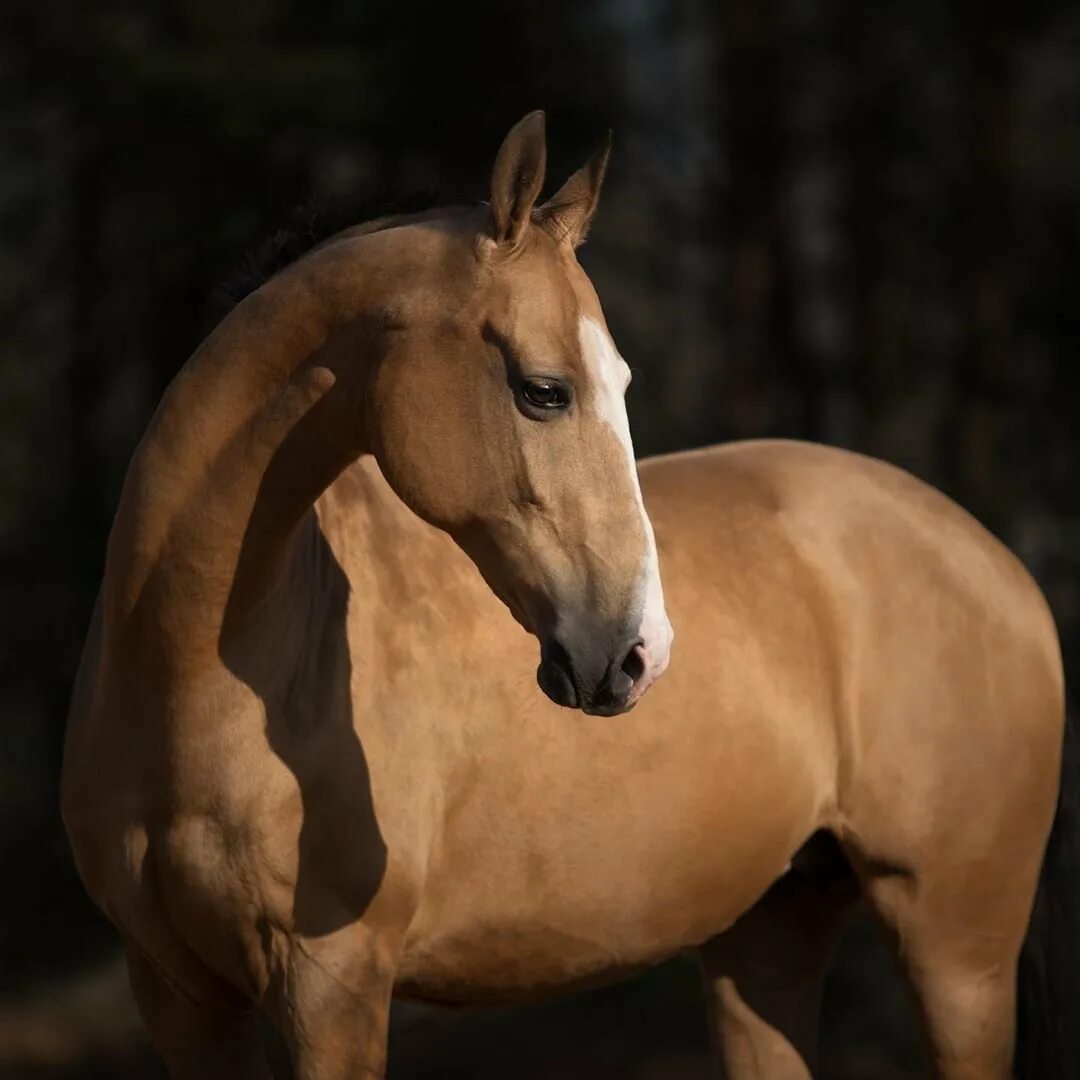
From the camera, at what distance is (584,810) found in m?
3.01

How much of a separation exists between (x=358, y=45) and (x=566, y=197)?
3.67 metres

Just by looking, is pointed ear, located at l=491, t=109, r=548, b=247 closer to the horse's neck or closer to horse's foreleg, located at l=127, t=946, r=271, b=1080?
the horse's neck

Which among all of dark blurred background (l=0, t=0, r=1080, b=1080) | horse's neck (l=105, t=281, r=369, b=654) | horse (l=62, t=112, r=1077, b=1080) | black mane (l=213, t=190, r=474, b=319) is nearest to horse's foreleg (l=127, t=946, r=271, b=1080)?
horse (l=62, t=112, r=1077, b=1080)

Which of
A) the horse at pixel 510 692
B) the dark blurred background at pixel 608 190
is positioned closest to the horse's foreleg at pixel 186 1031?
the horse at pixel 510 692

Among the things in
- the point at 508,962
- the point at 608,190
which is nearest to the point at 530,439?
the point at 508,962

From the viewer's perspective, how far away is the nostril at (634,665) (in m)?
2.30

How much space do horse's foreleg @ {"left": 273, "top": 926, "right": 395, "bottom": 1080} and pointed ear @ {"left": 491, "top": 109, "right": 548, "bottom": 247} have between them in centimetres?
106

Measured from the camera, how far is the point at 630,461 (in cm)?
239

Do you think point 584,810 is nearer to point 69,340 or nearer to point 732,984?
point 732,984

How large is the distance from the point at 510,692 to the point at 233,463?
2.09ft

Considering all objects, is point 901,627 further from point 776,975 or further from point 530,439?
point 530,439

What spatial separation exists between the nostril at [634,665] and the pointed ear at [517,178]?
586mm

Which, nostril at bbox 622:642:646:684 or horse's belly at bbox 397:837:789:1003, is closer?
nostril at bbox 622:642:646:684

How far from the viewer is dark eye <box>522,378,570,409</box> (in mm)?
2357
